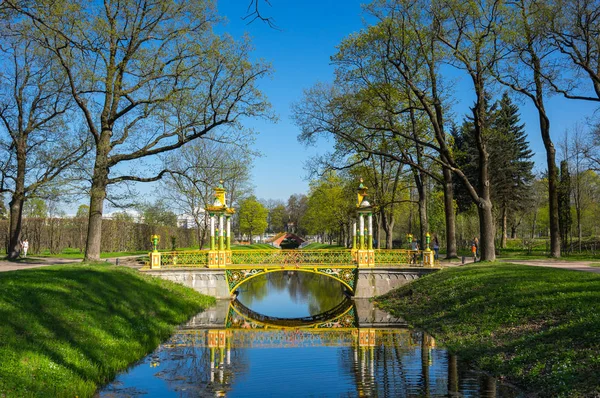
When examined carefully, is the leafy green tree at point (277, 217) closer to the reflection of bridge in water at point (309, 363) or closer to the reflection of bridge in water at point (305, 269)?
the reflection of bridge in water at point (305, 269)

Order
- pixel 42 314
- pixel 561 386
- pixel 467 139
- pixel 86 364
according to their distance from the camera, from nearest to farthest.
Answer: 1. pixel 561 386
2. pixel 86 364
3. pixel 42 314
4. pixel 467 139

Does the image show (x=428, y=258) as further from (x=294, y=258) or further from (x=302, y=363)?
(x=302, y=363)

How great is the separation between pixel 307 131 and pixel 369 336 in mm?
14499

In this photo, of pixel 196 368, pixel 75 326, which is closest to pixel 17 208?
pixel 75 326

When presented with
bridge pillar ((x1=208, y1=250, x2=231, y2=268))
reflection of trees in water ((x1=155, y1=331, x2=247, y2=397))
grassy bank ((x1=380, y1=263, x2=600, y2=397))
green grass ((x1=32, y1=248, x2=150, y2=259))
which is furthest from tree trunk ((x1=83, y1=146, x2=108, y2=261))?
grassy bank ((x1=380, y1=263, x2=600, y2=397))

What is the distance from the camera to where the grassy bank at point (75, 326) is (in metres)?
9.12

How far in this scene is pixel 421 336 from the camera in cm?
1533

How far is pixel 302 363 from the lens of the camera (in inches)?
490

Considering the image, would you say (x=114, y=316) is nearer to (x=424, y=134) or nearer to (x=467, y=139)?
(x=424, y=134)

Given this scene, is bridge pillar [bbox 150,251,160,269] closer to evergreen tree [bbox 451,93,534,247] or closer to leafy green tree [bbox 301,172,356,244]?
leafy green tree [bbox 301,172,356,244]

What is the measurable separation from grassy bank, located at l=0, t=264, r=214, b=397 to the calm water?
54 cm

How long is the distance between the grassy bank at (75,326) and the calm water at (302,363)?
54cm

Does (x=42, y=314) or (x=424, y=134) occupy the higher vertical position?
(x=424, y=134)

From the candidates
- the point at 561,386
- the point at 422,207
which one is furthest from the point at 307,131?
the point at 561,386
